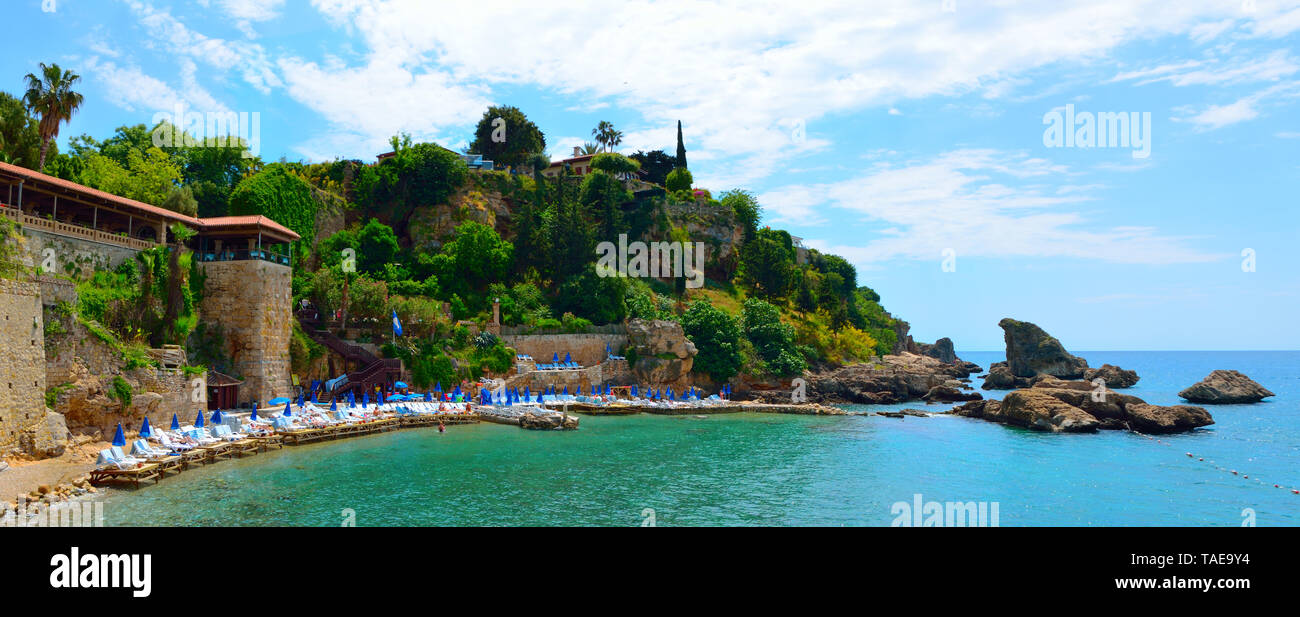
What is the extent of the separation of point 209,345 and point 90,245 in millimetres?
5983

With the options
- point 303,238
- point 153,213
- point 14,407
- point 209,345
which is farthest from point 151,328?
point 303,238

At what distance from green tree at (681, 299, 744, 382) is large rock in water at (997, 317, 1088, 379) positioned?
31.9 metres

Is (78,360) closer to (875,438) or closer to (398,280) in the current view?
(398,280)

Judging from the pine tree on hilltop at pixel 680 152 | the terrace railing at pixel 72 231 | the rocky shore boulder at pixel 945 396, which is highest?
the pine tree on hilltop at pixel 680 152

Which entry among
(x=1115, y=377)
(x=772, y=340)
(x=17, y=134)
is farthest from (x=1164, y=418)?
→ (x=17, y=134)

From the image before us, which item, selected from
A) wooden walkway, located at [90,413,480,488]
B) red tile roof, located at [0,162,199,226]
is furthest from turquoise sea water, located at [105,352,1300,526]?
red tile roof, located at [0,162,199,226]

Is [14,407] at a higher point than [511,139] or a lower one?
lower

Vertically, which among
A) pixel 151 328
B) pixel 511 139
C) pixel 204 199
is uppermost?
pixel 511 139

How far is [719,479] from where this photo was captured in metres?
22.4

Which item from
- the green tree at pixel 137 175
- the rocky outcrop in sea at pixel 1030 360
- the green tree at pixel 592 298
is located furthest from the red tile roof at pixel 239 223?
the rocky outcrop in sea at pixel 1030 360

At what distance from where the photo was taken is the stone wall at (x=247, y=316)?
1220 inches

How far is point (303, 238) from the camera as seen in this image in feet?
140

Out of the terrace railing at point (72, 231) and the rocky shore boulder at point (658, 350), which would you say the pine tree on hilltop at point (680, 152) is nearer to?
the rocky shore boulder at point (658, 350)

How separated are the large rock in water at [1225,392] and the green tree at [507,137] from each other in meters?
59.5
